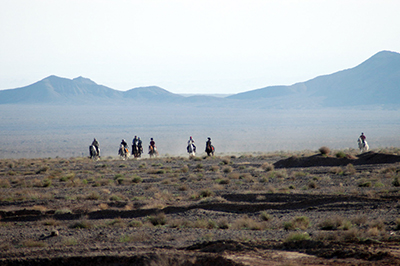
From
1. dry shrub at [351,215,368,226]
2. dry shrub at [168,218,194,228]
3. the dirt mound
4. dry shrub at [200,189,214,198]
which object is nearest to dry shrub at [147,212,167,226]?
dry shrub at [168,218,194,228]

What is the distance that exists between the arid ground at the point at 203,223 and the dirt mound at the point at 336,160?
6280 mm

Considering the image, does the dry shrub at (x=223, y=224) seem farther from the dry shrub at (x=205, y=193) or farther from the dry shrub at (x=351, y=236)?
the dry shrub at (x=205, y=193)

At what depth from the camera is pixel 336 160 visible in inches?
1133

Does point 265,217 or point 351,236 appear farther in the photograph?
point 265,217

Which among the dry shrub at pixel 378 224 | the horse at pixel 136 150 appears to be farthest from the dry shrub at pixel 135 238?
the horse at pixel 136 150

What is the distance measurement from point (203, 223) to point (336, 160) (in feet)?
64.3

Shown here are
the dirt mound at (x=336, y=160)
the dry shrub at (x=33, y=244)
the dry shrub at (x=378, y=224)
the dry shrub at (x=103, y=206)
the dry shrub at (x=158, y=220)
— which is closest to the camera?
the dry shrub at (x=33, y=244)

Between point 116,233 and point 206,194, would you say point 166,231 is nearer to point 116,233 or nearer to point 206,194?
point 116,233

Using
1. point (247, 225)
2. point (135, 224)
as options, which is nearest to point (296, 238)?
point (247, 225)

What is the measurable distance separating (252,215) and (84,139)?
79985 mm

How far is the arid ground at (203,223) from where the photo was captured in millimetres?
7770

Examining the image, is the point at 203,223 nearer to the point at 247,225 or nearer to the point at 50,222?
the point at 247,225

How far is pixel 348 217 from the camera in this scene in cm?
1138

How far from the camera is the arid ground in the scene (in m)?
7.77
